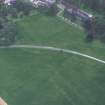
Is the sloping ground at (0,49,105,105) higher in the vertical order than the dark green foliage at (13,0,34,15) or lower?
lower

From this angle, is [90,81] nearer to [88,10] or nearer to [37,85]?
[37,85]

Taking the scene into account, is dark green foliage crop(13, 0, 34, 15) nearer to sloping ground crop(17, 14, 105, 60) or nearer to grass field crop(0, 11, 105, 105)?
sloping ground crop(17, 14, 105, 60)

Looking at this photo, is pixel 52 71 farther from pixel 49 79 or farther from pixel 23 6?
pixel 23 6

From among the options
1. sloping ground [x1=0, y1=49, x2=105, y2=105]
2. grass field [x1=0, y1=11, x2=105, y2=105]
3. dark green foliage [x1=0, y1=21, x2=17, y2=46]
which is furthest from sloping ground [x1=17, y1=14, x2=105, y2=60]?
sloping ground [x1=0, y1=49, x2=105, y2=105]

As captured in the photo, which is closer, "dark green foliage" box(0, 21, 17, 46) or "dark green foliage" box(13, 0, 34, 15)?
"dark green foliage" box(0, 21, 17, 46)

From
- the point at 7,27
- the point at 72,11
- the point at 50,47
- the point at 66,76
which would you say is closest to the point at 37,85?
the point at 66,76

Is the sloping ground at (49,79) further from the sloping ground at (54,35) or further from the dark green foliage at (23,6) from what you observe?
the dark green foliage at (23,6)

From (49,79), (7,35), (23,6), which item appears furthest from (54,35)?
(49,79)
